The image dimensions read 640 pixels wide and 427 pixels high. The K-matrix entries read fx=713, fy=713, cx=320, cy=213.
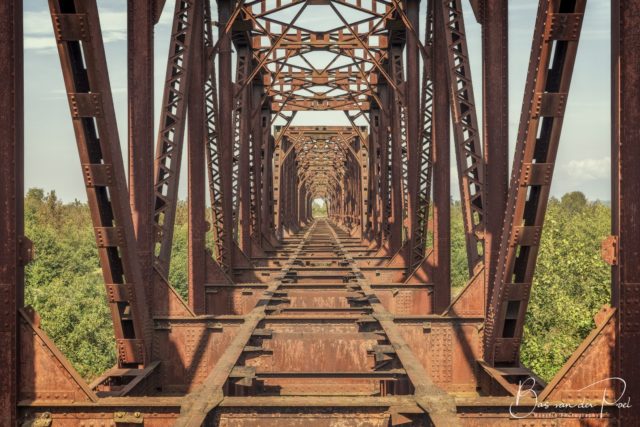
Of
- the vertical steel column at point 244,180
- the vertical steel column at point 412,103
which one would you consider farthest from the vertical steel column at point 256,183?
the vertical steel column at point 412,103

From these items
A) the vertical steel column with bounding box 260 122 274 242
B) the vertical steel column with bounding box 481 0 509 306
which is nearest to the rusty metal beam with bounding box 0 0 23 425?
the vertical steel column with bounding box 481 0 509 306

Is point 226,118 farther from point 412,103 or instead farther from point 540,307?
point 540,307

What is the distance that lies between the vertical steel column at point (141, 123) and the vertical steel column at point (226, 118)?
21.6 feet

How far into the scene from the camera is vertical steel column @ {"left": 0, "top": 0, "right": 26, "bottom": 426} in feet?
17.7

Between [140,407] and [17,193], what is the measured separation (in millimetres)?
1925

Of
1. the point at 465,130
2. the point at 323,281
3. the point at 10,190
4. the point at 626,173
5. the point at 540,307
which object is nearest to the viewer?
the point at 626,173

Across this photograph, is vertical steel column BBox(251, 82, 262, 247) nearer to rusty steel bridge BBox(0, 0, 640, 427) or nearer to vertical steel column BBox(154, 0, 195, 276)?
rusty steel bridge BBox(0, 0, 640, 427)

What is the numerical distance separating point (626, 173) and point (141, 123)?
5822mm

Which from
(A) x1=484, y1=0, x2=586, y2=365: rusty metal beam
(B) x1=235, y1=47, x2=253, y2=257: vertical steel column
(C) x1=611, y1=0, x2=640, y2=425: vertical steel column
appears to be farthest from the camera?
(B) x1=235, y1=47, x2=253, y2=257: vertical steel column

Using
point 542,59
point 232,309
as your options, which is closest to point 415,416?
point 542,59

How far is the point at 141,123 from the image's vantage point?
29.1 ft

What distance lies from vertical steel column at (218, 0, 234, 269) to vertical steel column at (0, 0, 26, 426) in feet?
33.2

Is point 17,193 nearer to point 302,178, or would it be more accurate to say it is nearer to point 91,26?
point 91,26

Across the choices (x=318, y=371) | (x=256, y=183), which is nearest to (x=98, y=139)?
(x=318, y=371)
